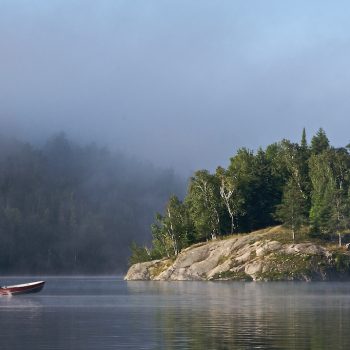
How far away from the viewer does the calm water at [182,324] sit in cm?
7069

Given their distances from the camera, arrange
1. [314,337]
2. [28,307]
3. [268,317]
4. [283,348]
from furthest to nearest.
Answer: [28,307] < [268,317] < [314,337] < [283,348]

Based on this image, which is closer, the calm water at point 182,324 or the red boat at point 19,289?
the calm water at point 182,324

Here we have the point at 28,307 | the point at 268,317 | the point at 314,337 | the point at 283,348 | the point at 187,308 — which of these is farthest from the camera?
the point at 28,307

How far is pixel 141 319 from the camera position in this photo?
3765 inches

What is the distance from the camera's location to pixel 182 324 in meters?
87.4

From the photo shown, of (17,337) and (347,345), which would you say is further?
(17,337)

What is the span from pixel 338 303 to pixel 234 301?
46.8 feet

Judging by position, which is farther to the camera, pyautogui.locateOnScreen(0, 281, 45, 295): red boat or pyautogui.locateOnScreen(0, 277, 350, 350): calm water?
pyautogui.locateOnScreen(0, 281, 45, 295): red boat

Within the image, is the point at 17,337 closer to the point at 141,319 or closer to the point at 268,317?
the point at 141,319

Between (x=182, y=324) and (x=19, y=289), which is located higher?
(x=19, y=289)

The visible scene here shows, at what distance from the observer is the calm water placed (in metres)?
70.7

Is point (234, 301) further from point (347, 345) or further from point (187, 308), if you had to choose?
point (347, 345)

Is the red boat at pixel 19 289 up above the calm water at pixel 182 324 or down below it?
above

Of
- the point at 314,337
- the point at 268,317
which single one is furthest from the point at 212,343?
the point at 268,317
